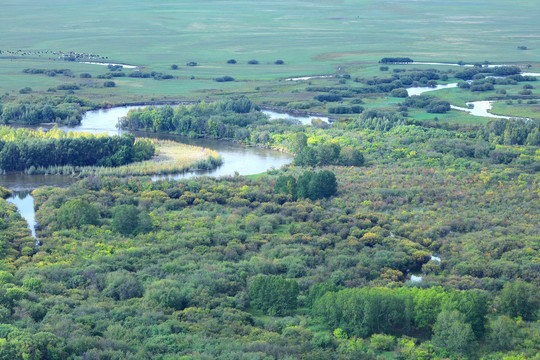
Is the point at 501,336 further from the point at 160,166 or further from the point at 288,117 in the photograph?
the point at 288,117

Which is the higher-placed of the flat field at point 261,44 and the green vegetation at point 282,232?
the flat field at point 261,44

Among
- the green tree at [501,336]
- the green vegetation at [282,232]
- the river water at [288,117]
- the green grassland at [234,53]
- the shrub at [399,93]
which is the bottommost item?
the green tree at [501,336]

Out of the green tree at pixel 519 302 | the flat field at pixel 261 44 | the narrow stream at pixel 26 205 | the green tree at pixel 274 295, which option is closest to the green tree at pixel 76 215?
the narrow stream at pixel 26 205

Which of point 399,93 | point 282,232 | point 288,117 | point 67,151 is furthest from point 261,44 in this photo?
point 282,232

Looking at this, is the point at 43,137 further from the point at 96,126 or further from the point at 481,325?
the point at 481,325

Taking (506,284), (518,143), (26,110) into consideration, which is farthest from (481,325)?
(26,110)

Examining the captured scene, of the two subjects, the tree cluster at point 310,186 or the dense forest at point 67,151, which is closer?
the tree cluster at point 310,186

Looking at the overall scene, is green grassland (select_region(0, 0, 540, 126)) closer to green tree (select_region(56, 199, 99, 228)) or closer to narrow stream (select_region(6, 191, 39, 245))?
narrow stream (select_region(6, 191, 39, 245))

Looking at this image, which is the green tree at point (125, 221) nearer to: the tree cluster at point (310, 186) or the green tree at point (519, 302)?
the tree cluster at point (310, 186)

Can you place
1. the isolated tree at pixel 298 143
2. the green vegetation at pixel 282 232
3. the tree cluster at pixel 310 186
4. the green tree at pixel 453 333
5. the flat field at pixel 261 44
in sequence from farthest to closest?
the flat field at pixel 261 44 < the isolated tree at pixel 298 143 < the tree cluster at pixel 310 186 < the green vegetation at pixel 282 232 < the green tree at pixel 453 333
